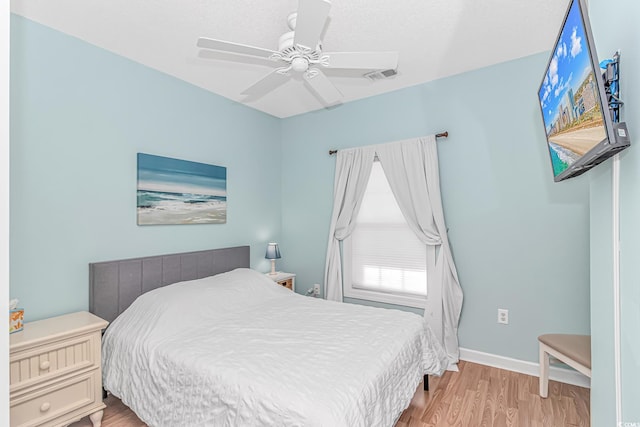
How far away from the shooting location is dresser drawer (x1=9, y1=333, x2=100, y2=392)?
5.57 ft

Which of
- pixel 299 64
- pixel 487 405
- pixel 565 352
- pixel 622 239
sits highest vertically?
pixel 299 64

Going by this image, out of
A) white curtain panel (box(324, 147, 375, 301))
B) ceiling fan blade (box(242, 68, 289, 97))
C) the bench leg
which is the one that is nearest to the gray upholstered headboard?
white curtain panel (box(324, 147, 375, 301))

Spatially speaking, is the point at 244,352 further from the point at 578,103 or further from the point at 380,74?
the point at 380,74

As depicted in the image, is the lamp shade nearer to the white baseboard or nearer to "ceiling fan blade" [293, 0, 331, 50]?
the white baseboard

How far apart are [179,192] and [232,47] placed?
5.17 feet

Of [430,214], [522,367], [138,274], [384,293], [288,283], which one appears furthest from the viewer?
[288,283]

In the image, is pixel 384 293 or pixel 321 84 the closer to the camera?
pixel 321 84

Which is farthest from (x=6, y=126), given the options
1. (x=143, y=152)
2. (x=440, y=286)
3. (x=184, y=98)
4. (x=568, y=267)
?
(x=568, y=267)

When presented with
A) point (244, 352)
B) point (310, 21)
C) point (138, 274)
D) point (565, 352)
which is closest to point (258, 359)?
point (244, 352)

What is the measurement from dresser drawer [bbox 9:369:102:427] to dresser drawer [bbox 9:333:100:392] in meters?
0.06

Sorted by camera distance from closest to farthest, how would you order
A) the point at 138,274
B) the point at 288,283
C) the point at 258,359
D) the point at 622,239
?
the point at 622,239, the point at 258,359, the point at 138,274, the point at 288,283

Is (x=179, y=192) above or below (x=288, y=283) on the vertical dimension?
above

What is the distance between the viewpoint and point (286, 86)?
314 centimetres

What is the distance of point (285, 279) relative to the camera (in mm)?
3584
